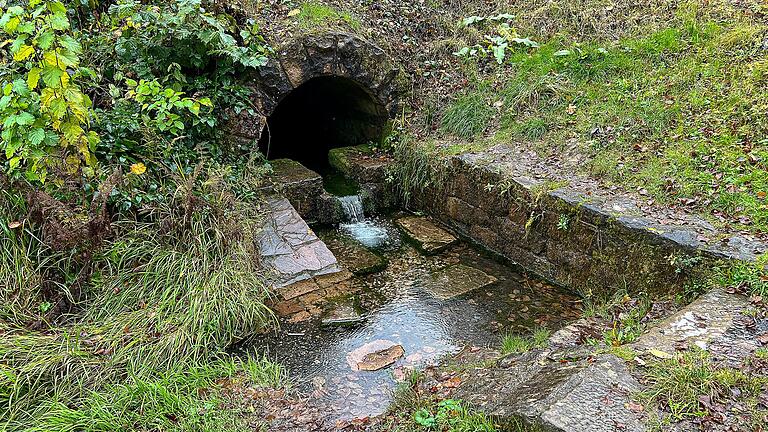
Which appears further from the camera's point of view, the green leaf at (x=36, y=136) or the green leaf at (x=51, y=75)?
Result: the green leaf at (x=36, y=136)

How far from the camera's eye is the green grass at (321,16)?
6543 mm

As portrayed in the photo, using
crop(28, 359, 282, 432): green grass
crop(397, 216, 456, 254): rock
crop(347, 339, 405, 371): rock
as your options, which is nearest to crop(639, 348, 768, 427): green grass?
crop(347, 339, 405, 371): rock

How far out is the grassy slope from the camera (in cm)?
456

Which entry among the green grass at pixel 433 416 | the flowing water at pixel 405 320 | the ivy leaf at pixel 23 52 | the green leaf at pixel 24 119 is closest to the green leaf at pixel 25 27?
the ivy leaf at pixel 23 52

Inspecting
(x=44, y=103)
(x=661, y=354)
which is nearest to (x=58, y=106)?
(x=44, y=103)

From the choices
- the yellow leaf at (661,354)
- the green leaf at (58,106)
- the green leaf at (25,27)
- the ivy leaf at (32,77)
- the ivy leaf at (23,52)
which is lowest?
the yellow leaf at (661,354)

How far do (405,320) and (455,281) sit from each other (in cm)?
88

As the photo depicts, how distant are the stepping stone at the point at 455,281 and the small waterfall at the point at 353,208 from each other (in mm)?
1621

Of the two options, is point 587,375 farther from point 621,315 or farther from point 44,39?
point 44,39

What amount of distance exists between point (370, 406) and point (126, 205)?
2.61m

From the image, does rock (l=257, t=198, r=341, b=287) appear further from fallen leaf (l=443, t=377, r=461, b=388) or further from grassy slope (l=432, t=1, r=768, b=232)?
grassy slope (l=432, t=1, r=768, b=232)

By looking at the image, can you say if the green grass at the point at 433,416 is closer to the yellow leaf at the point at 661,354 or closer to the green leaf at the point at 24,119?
the yellow leaf at the point at 661,354

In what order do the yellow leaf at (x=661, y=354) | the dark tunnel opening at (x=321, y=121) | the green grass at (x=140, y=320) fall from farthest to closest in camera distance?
the dark tunnel opening at (x=321, y=121) < the green grass at (x=140, y=320) < the yellow leaf at (x=661, y=354)

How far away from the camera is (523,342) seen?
13.0 ft
